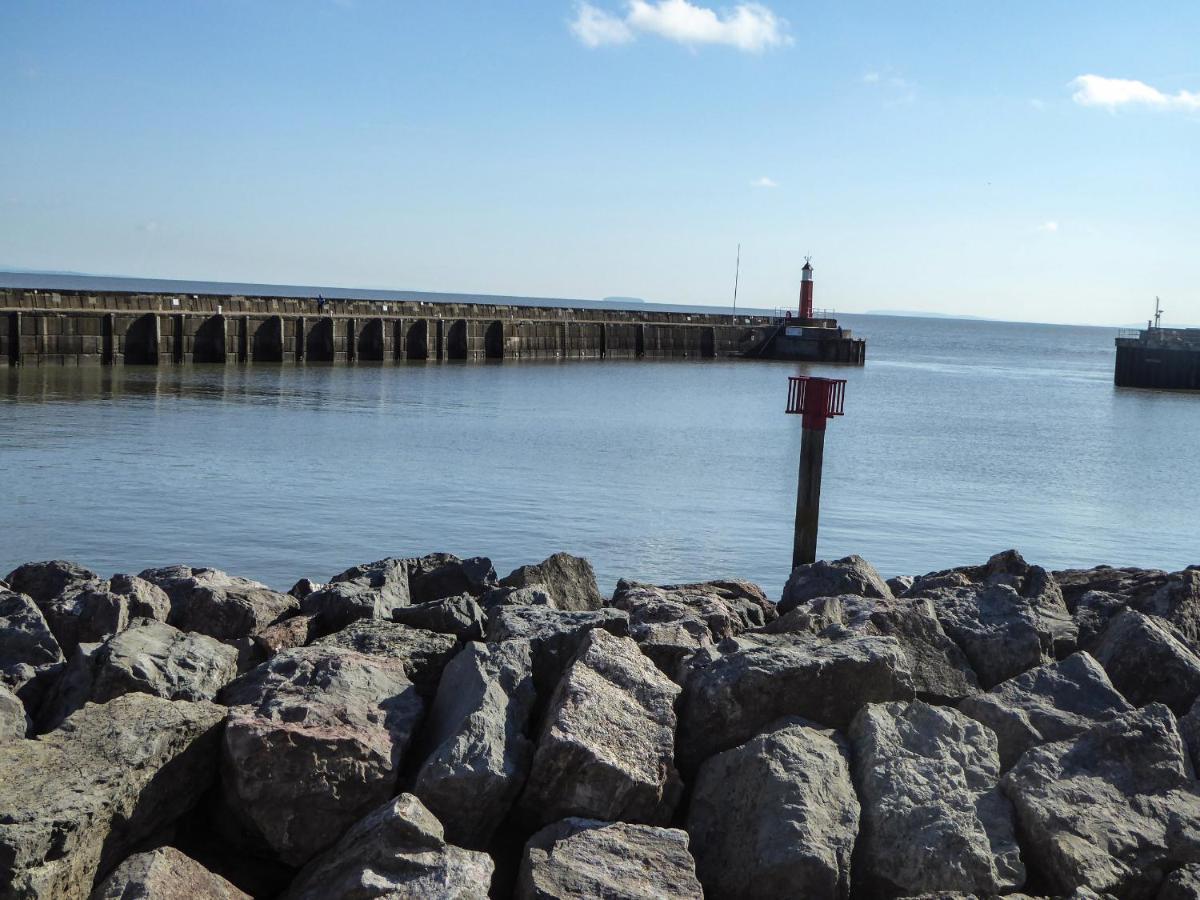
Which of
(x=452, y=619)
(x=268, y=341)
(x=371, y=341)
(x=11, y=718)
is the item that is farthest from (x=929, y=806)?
(x=371, y=341)

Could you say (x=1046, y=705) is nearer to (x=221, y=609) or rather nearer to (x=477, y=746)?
(x=477, y=746)

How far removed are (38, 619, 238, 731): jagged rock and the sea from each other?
6.55 meters

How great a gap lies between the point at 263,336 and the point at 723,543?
103 feet

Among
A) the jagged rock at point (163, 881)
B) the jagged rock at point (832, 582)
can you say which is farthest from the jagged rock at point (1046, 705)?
the jagged rock at point (163, 881)

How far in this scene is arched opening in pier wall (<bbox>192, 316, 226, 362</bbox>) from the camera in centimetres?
4022

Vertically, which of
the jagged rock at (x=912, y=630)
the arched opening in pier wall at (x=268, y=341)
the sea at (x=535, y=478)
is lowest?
the sea at (x=535, y=478)

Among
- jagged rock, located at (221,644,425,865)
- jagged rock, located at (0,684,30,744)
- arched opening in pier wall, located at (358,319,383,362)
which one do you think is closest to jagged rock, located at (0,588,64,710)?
jagged rock, located at (0,684,30,744)

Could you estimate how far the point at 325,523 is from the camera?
48.4 feet

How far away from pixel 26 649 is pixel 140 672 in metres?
1.41

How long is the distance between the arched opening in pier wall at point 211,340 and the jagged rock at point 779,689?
37.9m

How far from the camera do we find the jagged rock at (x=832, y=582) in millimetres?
7559

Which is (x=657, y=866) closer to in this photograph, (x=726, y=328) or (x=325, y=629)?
(x=325, y=629)

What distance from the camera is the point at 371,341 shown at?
152ft

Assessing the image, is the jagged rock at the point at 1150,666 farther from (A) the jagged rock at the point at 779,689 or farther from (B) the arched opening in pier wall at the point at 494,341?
(B) the arched opening in pier wall at the point at 494,341
